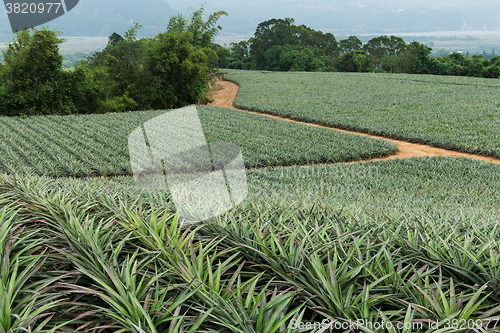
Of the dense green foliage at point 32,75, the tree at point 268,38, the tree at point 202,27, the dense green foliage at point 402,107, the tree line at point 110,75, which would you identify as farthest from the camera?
the tree at point 268,38

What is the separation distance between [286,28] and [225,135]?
52906 mm

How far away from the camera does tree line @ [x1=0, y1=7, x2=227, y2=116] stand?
14625 millimetres

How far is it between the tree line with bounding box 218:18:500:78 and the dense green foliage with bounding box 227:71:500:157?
1981cm

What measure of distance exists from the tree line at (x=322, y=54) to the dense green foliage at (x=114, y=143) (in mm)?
37180

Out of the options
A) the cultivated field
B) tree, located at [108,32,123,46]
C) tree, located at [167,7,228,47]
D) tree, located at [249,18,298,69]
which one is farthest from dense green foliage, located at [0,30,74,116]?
tree, located at [249,18,298,69]

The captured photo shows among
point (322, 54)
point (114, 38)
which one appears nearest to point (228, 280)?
point (114, 38)

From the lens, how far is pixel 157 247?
75.4 inches

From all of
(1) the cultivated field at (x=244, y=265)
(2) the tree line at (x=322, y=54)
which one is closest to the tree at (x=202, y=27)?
(2) the tree line at (x=322, y=54)

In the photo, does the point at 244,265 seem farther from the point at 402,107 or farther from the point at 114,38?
the point at 114,38

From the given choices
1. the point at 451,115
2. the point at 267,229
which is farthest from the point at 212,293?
the point at 451,115

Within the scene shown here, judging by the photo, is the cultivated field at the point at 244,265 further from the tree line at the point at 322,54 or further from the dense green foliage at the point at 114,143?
the tree line at the point at 322,54

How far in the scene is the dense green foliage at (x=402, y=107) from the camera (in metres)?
11.0

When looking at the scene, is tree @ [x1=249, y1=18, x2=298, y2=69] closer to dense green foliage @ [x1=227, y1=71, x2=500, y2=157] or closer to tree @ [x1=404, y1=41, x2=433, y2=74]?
tree @ [x1=404, y1=41, x2=433, y2=74]

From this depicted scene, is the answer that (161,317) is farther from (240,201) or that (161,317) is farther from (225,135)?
(225,135)
